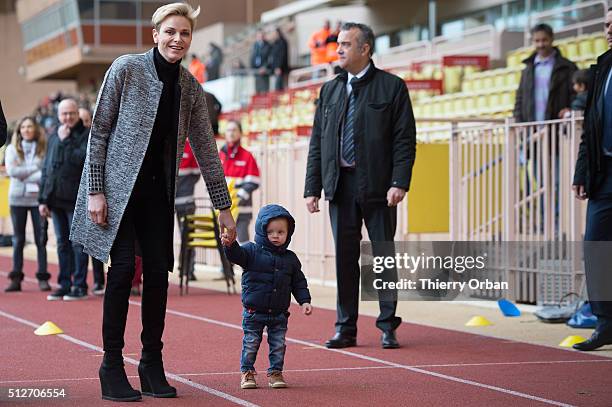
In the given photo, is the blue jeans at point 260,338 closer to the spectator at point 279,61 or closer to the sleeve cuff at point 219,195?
the sleeve cuff at point 219,195

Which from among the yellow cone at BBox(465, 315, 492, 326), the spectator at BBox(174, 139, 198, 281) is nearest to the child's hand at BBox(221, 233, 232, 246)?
the yellow cone at BBox(465, 315, 492, 326)

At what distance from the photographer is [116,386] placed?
22.7 ft

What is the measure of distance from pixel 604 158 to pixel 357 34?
81.1 inches

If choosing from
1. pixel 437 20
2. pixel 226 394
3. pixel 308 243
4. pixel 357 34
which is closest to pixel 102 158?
pixel 226 394

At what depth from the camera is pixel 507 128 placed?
13.5 meters

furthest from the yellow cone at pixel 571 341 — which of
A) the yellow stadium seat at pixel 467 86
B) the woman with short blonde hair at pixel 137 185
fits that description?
the yellow stadium seat at pixel 467 86

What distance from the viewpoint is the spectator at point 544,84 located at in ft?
48.0

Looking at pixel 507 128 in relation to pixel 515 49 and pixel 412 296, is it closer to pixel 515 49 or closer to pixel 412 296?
pixel 412 296

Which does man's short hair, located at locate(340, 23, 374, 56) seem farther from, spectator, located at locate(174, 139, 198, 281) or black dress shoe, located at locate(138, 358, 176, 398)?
spectator, located at locate(174, 139, 198, 281)

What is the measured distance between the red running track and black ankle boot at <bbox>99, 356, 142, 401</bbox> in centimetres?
7

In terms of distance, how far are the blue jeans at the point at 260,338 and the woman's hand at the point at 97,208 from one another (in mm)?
1118

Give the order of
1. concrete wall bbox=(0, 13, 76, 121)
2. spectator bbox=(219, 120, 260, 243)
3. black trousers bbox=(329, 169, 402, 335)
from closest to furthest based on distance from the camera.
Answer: black trousers bbox=(329, 169, 402, 335) → spectator bbox=(219, 120, 260, 243) → concrete wall bbox=(0, 13, 76, 121)

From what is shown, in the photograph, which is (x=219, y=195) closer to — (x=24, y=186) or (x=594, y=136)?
(x=594, y=136)

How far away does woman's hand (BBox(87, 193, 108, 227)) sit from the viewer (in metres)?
6.91
